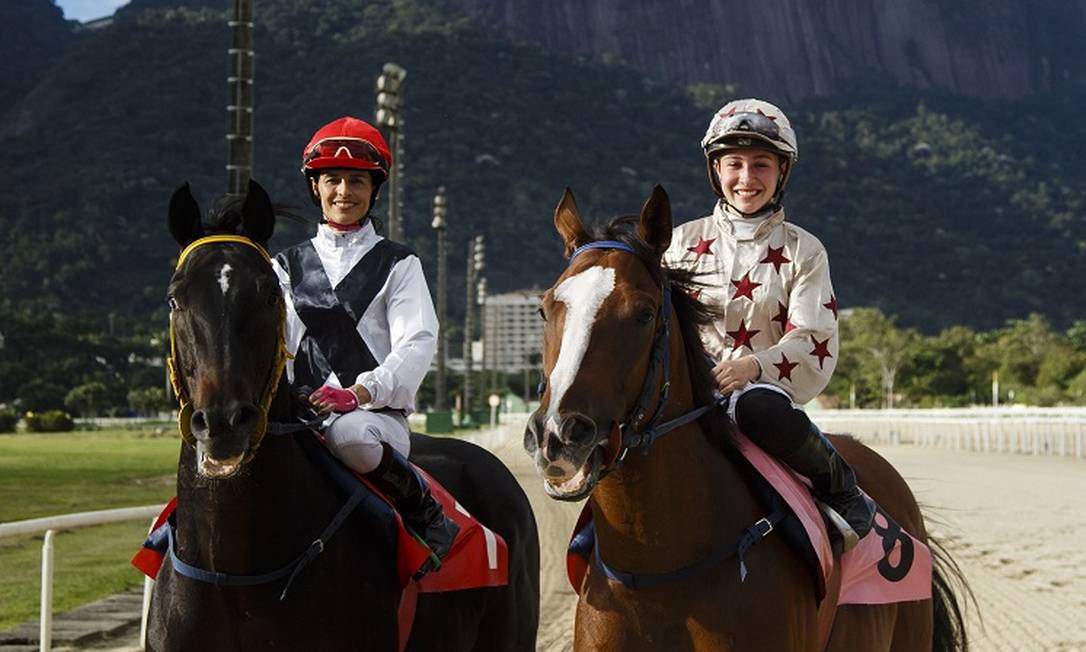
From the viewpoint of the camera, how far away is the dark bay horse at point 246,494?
12.7 ft

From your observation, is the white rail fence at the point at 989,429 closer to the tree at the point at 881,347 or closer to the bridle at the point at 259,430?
the bridle at the point at 259,430

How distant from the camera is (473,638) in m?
5.26

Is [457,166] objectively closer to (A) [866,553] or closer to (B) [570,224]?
(A) [866,553]

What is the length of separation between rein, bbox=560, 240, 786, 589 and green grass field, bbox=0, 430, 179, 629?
3.95 m

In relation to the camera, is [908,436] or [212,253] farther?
[908,436]

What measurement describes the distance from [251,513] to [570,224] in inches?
48.0

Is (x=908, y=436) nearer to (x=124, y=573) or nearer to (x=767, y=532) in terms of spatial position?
(x=124, y=573)

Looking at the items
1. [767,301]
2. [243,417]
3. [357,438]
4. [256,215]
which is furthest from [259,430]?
[767,301]

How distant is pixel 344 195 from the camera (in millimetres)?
4988

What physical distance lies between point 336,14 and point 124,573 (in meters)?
177

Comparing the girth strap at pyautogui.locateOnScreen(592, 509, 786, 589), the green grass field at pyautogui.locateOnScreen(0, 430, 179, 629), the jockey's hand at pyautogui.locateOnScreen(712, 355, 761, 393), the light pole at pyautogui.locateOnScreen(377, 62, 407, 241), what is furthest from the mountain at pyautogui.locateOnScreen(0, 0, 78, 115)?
the girth strap at pyautogui.locateOnScreen(592, 509, 786, 589)

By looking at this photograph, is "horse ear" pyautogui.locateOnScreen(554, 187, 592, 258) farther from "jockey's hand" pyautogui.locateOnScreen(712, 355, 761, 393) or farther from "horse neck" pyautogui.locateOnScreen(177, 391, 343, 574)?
"horse neck" pyautogui.locateOnScreen(177, 391, 343, 574)

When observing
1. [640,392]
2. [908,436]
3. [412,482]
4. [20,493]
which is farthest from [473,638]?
[908,436]

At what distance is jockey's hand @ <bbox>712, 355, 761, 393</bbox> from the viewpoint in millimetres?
4199
